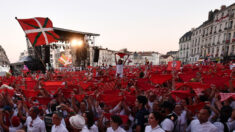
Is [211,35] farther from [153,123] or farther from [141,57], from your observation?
[141,57]

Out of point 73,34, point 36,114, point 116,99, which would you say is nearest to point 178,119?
point 116,99

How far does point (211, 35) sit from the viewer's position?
38.3m

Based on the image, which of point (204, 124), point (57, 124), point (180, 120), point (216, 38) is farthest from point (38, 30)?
point (216, 38)

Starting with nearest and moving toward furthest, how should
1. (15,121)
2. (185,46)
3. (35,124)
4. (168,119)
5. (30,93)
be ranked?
(168,119) < (35,124) < (15,121) < (30,93) < (185,46)

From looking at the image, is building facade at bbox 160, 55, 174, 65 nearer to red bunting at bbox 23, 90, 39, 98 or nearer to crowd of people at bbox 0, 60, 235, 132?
crowd of people at bbox 0, 60, 235, 132

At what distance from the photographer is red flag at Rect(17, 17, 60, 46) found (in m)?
5.41

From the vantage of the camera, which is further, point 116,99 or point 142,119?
point 116,99

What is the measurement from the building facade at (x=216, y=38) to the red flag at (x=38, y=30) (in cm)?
2996

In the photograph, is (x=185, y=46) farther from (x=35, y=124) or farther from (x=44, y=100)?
(x=35, y=124)

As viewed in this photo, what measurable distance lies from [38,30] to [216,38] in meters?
43.6

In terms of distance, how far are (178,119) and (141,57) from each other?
104 meters

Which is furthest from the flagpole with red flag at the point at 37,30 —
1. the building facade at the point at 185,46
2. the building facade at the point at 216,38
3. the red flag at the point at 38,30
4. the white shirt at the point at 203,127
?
the building facade at the point at 185,46

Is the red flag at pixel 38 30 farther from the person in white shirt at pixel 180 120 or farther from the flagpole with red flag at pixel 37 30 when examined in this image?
the person in white shirt at pixel 180 120

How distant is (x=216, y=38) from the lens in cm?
3625
